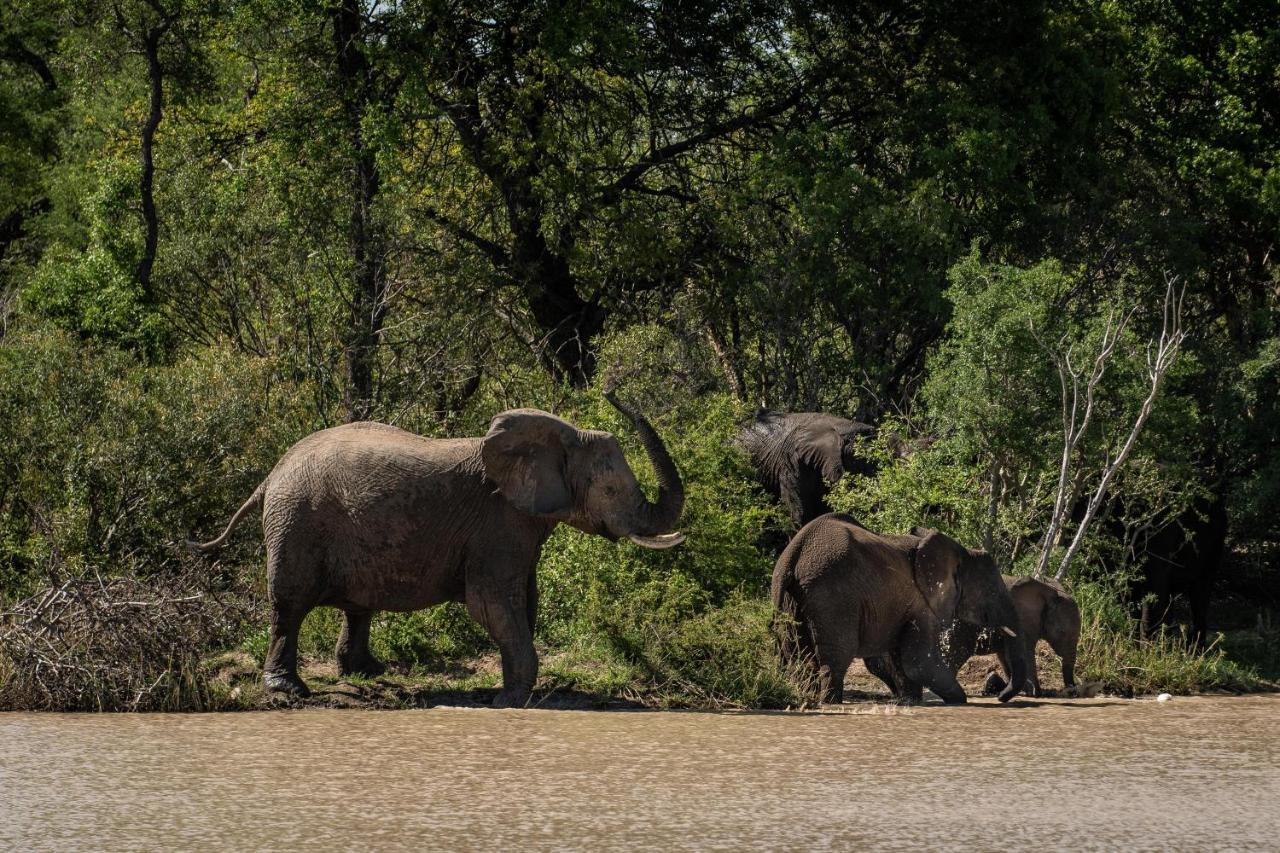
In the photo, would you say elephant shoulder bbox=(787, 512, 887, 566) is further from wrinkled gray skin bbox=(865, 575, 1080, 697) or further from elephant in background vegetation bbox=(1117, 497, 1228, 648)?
elephant in background vegetation bbox=(1117, 497, 1228, 648)

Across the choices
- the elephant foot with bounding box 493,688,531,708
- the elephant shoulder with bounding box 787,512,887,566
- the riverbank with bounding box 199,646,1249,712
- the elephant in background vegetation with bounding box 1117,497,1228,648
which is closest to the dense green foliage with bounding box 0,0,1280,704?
the elephant in background vegetation with bounding box 1117,497,1228,648

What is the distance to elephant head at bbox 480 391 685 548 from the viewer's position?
12.6m

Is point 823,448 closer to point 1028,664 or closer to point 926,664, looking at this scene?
point 1028,664

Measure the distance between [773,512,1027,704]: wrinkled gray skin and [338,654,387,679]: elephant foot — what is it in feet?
10.3

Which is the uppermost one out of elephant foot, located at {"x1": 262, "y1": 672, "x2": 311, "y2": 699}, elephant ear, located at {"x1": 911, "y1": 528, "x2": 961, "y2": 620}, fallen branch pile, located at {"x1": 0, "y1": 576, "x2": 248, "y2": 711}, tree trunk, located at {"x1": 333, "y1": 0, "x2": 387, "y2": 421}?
tree trunk, located at {"x1": 333, "y1": 0, "x2": 387, "y2": 421}

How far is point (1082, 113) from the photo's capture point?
70.0ft

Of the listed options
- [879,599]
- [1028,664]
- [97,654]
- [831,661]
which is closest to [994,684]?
[1028,664]

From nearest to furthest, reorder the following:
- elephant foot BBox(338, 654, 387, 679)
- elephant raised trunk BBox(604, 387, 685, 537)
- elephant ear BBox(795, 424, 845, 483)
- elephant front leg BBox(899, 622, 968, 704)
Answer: elephant raised trunk BBox(604, 387, 685, 537), elephant foot BBox(338, 654, 387, 679), elephant front leg BBox(899, 622, 968, 704), elephant ear BBox(795, 424, 845, 483)

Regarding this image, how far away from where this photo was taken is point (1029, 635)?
14773mm

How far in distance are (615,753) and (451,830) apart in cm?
241

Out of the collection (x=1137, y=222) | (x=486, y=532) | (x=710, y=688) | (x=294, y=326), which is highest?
(x=1137, y=222)

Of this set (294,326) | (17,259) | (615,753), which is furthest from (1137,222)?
Result: (17,259)

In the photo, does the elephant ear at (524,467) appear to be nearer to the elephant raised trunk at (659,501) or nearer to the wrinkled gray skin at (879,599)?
the elephant raised trunk at (659,501)

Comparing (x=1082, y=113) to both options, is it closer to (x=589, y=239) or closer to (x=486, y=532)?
(x=589, y=239)
